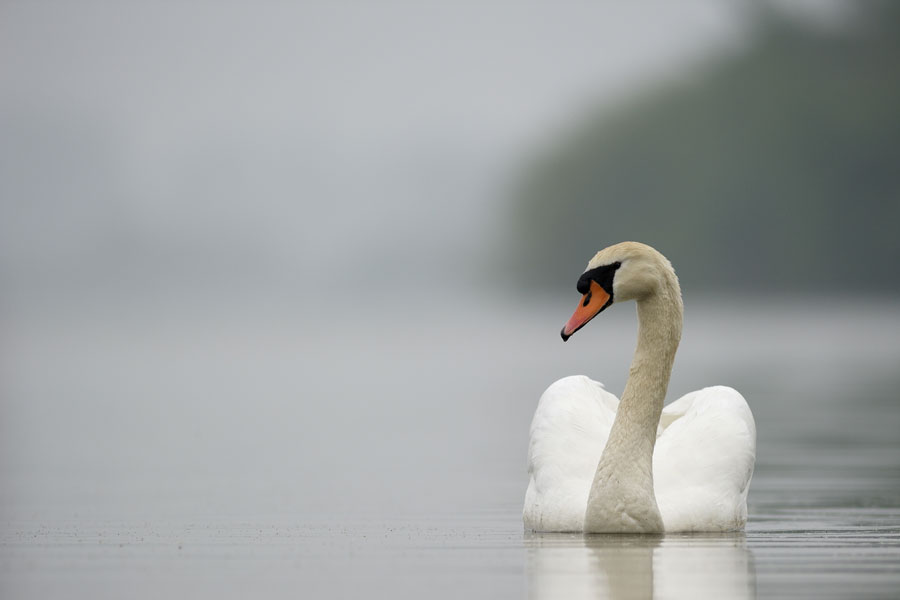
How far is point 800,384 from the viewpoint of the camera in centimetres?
2355

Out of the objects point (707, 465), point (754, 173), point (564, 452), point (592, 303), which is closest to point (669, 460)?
point (707, 465)

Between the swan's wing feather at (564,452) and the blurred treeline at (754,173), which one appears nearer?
the swan's wing feather at (564,452)

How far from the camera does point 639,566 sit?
24.1ft

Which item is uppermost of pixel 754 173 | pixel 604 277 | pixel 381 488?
pixel 604 277

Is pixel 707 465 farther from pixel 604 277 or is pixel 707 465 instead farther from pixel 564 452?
pixel 604 277

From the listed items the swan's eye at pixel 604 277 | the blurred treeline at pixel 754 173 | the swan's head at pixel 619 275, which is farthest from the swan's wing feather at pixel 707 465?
the blurred treeline at pixel 754 173

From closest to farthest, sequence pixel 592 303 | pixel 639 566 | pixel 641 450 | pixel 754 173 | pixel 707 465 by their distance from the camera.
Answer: pixel 639 566 < pixel 641 450 < pixel 592 303 < pixel 707 465 < pixel 754 173

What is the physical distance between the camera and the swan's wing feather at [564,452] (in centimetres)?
893

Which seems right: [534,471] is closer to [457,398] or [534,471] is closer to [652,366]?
[652,366]

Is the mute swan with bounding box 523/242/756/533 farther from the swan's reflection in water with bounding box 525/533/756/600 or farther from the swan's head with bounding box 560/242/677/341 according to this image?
the swan's reflection in water with bounding box 525/533/756/600

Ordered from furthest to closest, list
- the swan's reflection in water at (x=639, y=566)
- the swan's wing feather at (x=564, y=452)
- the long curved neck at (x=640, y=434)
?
1. the swan's wing feather at (x=564, y=452)
2. the long curved neck at (x=640, y=434)
3. the swan's reflection in water at (x=639, y=566)

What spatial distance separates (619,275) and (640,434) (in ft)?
2.69

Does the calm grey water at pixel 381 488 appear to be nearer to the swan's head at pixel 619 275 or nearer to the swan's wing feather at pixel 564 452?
the swan's wing feather at pixel 564 452

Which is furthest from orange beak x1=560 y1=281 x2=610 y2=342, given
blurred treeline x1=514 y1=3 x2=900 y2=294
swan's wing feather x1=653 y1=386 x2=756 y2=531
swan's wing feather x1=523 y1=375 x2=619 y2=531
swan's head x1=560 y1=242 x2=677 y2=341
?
blurred treeline x1=514 y1=3 x2=900 y2=294
